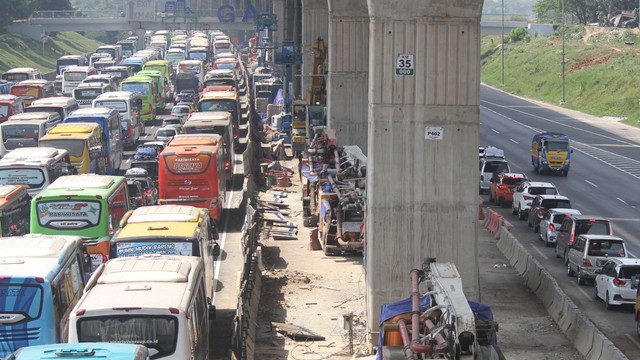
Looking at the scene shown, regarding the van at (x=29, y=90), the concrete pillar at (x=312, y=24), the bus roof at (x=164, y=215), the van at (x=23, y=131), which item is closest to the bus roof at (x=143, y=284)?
the bus roof at (x=164, y=215)

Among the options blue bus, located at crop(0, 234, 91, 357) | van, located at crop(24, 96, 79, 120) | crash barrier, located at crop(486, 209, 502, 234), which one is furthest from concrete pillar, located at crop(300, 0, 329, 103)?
blue bus, located at crop(0, 234, 91, 357)

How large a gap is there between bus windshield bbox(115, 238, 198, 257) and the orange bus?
12437mm

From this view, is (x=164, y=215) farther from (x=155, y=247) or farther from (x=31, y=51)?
(x=31, y=51)

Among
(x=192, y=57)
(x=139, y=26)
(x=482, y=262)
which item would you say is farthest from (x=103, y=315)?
(x=139, y=26)

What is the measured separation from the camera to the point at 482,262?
38062mm

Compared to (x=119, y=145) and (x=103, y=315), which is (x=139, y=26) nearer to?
(x=119, y=145)

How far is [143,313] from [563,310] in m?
13.2

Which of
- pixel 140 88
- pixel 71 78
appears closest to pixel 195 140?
pixel 140 88

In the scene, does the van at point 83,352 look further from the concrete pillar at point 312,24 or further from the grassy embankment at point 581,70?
the grassy embankment at point 581,70

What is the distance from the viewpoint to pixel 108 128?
50.8 m

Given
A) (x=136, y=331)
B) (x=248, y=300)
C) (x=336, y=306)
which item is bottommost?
(x=336, y=306)

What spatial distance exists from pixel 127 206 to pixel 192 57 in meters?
83.5

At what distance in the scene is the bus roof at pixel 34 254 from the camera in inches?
818

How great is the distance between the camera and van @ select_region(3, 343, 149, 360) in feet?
50.0
